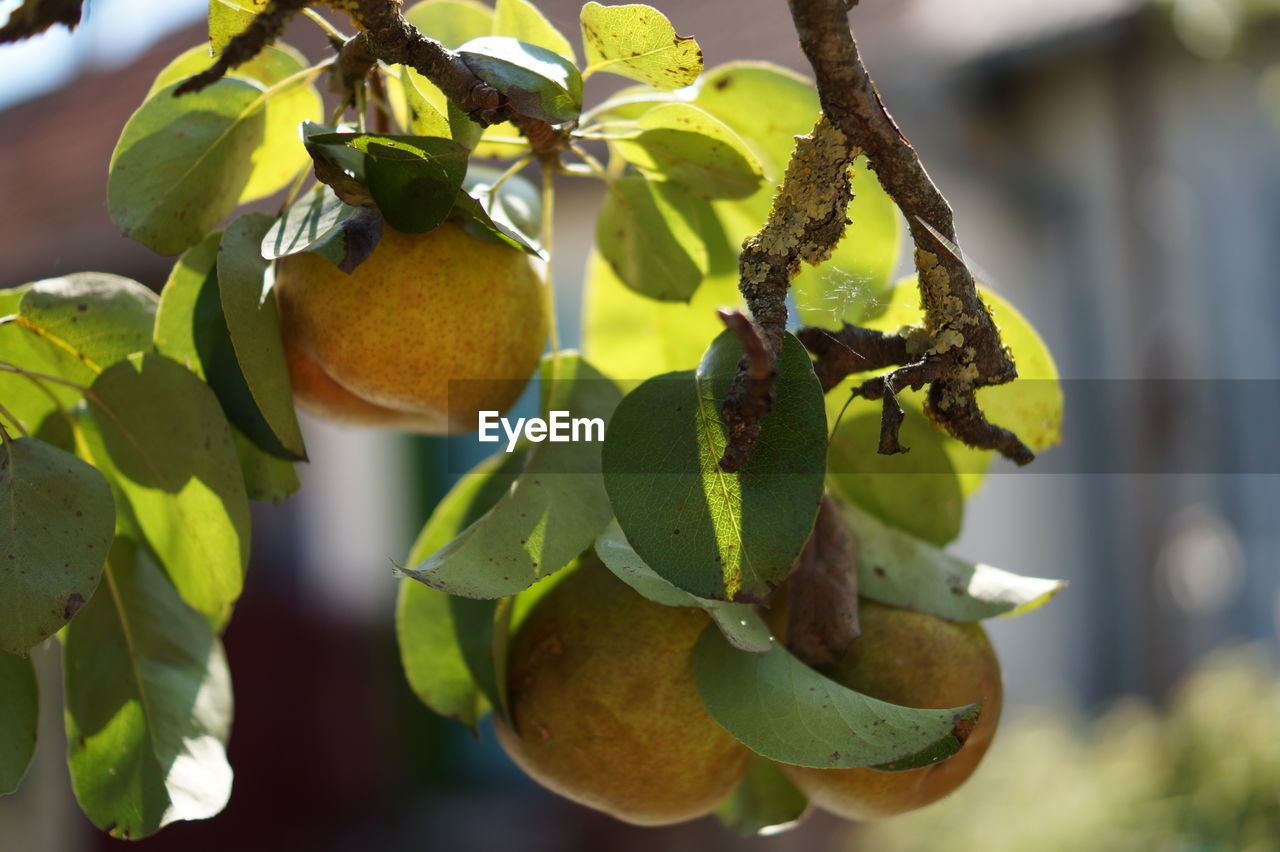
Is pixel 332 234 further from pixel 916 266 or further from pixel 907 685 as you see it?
pixel 907 685

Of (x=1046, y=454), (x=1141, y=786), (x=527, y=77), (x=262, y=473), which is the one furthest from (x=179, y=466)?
(x=1046, y=454)

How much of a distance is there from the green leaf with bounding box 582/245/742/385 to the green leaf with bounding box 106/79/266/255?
22 centimetres

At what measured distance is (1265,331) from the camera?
13.6ft

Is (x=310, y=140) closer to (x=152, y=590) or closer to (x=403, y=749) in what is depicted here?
(x=152, y=590)

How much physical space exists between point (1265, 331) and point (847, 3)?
4.32 m

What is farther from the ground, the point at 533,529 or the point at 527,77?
the point at 527,77

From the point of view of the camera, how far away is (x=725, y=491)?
1.47 feet

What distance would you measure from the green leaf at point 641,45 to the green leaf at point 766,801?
371mm

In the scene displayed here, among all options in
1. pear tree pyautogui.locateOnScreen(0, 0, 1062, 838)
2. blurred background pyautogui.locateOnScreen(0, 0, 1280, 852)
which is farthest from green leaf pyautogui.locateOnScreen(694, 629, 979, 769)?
blurred background pyautogui.locateOnScreen(0, 0, 1280, 852)

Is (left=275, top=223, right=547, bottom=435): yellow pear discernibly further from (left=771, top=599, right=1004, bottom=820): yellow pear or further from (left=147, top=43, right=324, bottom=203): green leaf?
(left=771, top=599, right=1004, bottom=820): yellow pear

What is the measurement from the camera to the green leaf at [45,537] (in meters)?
0.46

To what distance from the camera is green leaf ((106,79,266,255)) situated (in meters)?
0.56

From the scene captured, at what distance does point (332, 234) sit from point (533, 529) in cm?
16

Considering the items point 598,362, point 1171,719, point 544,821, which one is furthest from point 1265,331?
point 598,362
